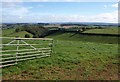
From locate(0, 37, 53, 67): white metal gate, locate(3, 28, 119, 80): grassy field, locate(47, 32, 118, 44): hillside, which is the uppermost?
locate(0, 37, 53, 67): white metal gate

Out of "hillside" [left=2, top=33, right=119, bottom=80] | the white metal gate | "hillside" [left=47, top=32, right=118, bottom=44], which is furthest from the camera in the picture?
"hillside" [left=47, top=32, right=118, bottom=44]

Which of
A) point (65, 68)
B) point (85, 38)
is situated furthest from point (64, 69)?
point (85, 38)

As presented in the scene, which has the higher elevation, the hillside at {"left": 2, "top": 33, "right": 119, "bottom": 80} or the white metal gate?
the white metal gate

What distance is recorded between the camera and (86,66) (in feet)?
51.8

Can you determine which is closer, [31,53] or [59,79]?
[59,79]

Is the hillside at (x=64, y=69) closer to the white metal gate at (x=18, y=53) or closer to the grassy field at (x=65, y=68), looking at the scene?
the grassy field at (x=65, y=68)

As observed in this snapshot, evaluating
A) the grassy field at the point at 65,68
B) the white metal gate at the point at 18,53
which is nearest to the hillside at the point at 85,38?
the grassy field at the point at 65,68

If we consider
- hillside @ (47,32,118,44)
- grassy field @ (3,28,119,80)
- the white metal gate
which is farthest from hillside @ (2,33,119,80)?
hillside @ (47,32,118,44)

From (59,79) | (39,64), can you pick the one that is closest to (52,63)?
(39,64)

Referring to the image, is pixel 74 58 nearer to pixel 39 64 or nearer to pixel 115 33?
pixel 39 64

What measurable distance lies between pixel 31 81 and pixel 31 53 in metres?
5.54

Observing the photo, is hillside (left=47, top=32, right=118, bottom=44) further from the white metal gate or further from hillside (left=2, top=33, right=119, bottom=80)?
the white metal gate

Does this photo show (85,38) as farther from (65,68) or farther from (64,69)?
(64,69)

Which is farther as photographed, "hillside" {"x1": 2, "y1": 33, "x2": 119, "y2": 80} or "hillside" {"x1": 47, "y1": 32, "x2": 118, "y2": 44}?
"hillside" {"x1": 47, "y1": 32, "x2": 118, "y2": 44}
